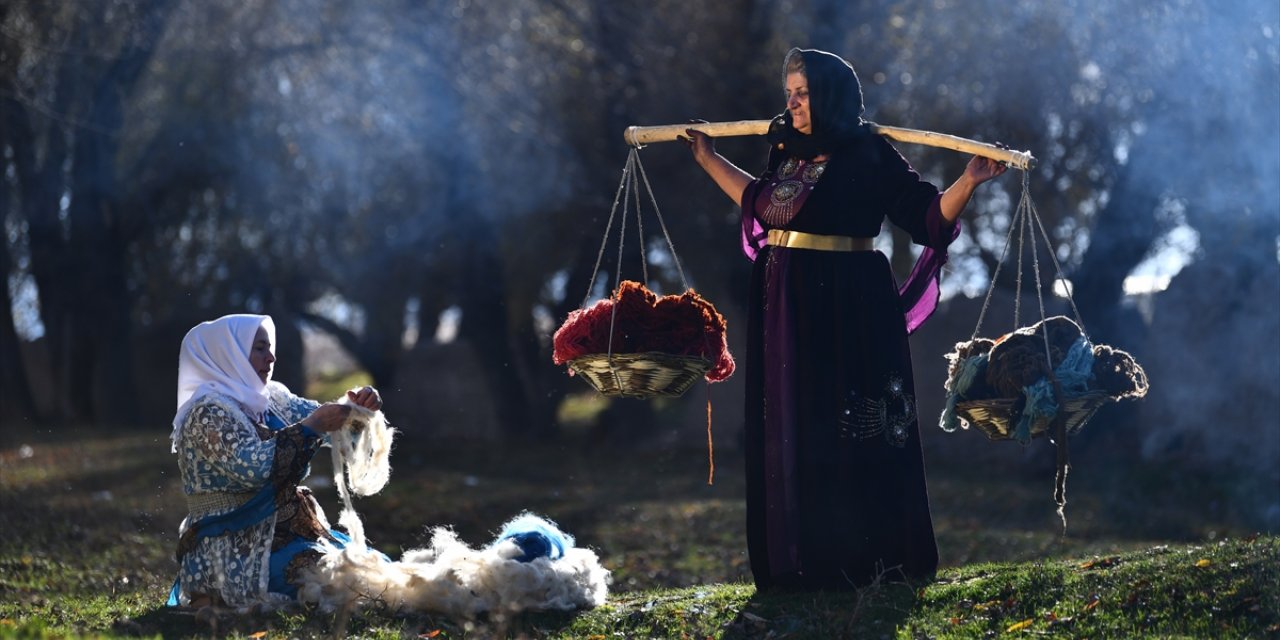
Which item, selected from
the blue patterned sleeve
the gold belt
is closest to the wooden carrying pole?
the gold belt

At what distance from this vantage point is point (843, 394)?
575cm

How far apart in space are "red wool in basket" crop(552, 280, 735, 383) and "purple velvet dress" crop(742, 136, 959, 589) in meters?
0.30

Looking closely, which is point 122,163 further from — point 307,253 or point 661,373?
point 661,373

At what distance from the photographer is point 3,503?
1123 cm

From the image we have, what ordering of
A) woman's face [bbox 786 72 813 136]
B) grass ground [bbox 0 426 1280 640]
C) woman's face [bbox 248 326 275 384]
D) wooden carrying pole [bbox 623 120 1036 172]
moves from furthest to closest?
woman's face [bbox 248 326 275 384] < woman's face [bbox 786 72 813 136] < wooden carrying pole [bbox 623 120 1036 172] < grass ground [bbox 0 426 1280 640]

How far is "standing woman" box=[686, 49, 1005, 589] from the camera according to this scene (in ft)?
18.8

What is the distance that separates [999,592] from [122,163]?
17181 mm

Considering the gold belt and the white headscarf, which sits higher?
the gold belt

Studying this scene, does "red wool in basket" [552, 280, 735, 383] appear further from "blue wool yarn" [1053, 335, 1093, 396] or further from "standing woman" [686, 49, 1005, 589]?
"blue wool yarn" [1053, 335, 1093, 396]

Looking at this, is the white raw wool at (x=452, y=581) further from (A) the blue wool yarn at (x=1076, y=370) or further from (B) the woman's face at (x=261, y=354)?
(A) the blue wool yarn at (x=1076, y=370)

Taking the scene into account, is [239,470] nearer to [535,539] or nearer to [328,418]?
[328,418]

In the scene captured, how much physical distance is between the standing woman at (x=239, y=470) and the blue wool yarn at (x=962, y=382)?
7.83 feet

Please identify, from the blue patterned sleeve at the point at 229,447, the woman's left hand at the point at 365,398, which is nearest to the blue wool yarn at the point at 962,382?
the woman's left hand at the point at 365,398

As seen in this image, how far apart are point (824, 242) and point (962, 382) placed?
0.81 meters
